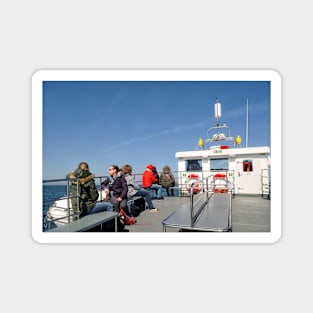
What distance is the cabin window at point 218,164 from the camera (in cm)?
489

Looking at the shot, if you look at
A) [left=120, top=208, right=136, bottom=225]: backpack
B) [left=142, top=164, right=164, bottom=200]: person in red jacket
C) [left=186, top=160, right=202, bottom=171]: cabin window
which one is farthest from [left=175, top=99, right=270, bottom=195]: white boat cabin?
[left=120, top=208, right=136, bottom=225]: backpack

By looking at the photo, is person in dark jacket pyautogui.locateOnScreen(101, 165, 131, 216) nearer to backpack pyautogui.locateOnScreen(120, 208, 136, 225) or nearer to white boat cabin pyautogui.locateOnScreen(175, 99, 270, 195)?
backpack pyautogui.locateOnScreen(120, 208, 136, 225)

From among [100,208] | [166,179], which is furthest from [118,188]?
[166,179]

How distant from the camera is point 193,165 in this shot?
17.0 feet

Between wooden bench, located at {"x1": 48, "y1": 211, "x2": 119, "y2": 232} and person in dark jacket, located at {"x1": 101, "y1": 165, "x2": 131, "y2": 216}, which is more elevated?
person in dark jacket, located at {"x1": 101, "y1": 165, "x2": 131, "y2": 216}

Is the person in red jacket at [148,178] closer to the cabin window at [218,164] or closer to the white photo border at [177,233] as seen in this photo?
the white photo border at [177,233]

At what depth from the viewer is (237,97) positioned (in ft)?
6.89

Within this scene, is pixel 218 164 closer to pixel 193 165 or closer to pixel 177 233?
pixel 193 165

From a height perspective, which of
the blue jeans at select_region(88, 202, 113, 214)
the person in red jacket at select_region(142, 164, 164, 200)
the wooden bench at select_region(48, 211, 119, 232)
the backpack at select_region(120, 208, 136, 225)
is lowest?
the backpack at select_region(120, 208, 136, 225)

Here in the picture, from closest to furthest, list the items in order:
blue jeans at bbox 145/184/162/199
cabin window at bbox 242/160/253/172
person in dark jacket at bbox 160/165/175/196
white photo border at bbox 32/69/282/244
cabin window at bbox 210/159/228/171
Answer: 1. white photo border at bbox 32/69/282/244
2. blue jeans at bbox 145/184/162/199
3. person in dark jacket at bbox 160/165/175/196
4. cabin window at bbox 242/160/253/172
5. cabin window at bbox 210/159/228/171

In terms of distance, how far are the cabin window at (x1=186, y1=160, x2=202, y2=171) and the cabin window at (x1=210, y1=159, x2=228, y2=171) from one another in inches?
13.9

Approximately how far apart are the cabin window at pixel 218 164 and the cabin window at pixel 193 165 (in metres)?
0.35

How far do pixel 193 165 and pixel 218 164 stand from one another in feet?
A: 2.43

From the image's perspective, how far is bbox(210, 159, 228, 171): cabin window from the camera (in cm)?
489
